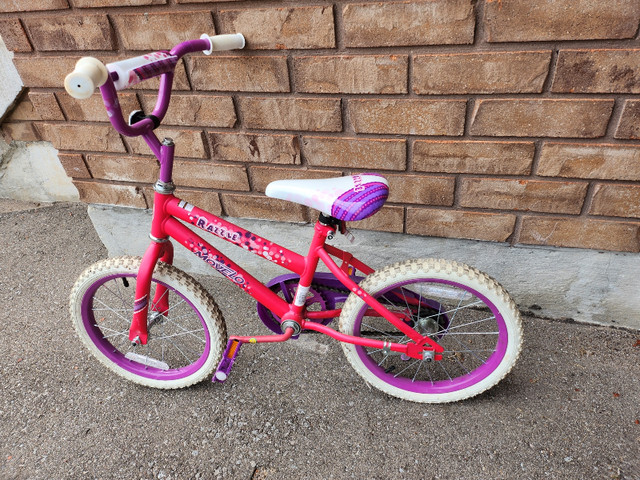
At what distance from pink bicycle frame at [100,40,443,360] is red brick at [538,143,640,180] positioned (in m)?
0.82

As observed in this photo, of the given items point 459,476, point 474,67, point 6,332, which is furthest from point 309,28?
point 6,332

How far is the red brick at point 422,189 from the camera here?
181 cm

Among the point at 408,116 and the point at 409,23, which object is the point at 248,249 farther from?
the point at 409,23

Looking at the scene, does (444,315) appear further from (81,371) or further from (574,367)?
(81,371)

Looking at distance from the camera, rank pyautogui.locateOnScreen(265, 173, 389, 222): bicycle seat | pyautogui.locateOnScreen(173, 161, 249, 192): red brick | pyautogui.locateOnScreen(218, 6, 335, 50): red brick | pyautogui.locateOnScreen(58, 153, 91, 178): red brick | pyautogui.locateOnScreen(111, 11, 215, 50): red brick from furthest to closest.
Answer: pyautogui.locateOnScreen(58, 153, 91, 178): red brick < pyautogui.locateOnScreen(173, 161, 249, 192): red brick < pyautogui.locateOnScreen(111, 11, 215, 50): red brick < pyautogui.locateOnScreen(218, 6, 335, 50): red brick < pyautogui.locateOnScreen(265, 173, 389, 222): bicycle seat

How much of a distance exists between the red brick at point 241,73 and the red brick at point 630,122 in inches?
48.6

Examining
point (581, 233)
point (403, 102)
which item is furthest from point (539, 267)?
point (403, 102)

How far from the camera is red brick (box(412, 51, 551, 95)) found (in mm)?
1481

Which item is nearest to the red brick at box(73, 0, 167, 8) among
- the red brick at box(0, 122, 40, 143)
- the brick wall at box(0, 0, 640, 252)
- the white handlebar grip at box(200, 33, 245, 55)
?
the brick wall at box(0, 0, 640, 252)

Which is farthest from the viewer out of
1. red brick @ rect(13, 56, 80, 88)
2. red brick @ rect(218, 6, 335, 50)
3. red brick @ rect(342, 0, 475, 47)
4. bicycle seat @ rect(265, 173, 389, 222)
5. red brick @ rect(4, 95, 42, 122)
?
red brick @ rect(4, 95, 42, 122)

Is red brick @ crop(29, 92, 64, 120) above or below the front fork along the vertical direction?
above

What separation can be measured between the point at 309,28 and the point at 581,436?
1.80 metres

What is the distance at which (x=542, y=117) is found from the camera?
1.56 m

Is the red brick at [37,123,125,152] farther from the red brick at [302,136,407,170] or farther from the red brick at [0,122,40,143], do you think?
the red brick at [0,122,40,143]
